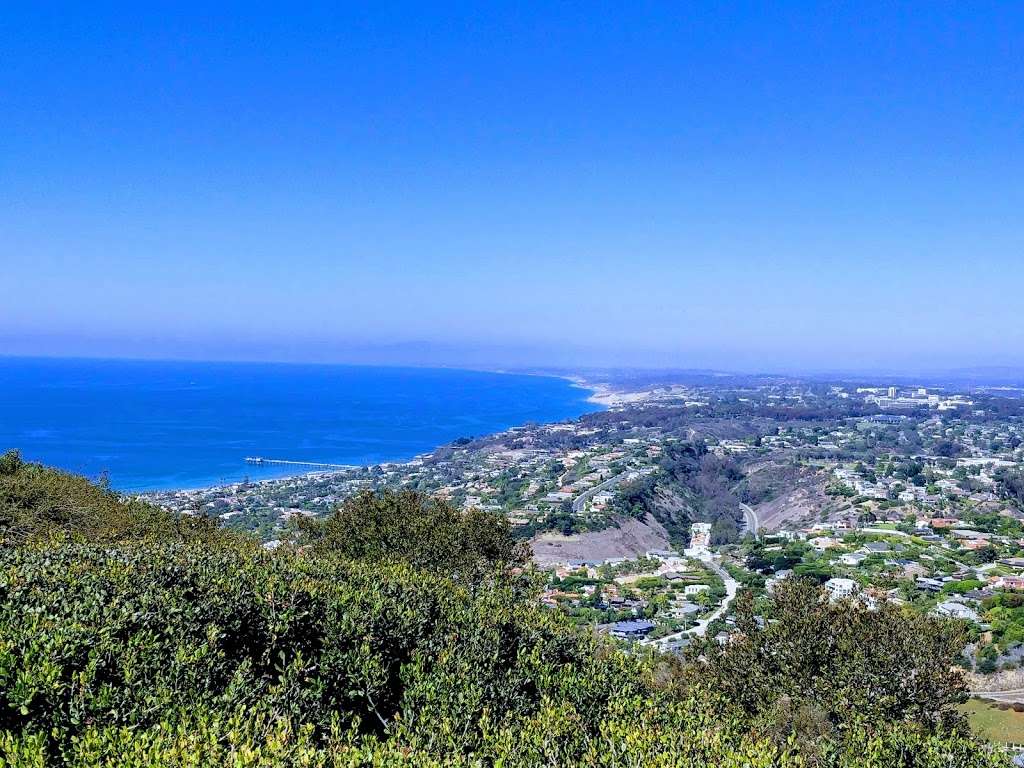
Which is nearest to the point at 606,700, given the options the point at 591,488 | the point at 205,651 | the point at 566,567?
the point at 205,651

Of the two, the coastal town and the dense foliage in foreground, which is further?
the coastal town

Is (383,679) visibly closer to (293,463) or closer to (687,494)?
(687,494)

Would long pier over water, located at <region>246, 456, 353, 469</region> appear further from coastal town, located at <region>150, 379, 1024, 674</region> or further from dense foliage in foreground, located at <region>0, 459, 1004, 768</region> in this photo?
dense foliage in foreground, located at <region>0, 459, 1004, 768</region>

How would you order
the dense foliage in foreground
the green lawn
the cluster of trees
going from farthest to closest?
the cluster of trees, the green lawn, the dense foliage in foreground

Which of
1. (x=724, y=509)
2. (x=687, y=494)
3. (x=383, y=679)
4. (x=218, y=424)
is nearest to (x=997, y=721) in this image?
(x=383, y=679)

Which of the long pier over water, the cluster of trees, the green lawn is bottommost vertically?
the long pier over water

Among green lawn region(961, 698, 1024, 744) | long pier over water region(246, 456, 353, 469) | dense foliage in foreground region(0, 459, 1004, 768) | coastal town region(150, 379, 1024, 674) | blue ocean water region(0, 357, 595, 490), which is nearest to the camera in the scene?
dense foliage in foreground region(0, 459, 1004, 768)

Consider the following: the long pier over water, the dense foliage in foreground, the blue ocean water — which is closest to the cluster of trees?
the blue ocean water
